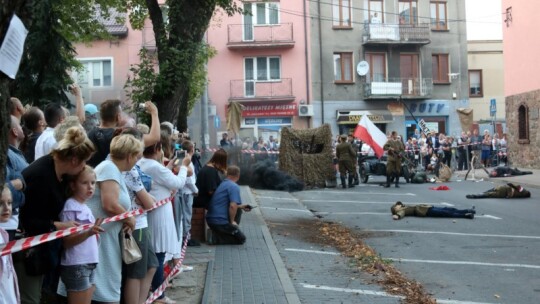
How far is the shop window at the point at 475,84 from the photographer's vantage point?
160 feet

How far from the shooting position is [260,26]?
1633 inches

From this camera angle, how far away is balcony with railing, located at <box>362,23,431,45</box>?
41750mm

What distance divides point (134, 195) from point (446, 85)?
128 feet

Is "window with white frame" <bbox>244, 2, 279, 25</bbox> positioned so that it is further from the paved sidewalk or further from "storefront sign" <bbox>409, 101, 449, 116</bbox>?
the paved sidewalk

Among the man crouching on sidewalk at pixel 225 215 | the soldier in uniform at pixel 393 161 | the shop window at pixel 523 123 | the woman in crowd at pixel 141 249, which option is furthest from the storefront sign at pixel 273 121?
the woman in crowd at pixel 141 249

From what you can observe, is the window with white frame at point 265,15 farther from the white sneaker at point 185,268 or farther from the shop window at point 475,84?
the white sneaker at point 185,268

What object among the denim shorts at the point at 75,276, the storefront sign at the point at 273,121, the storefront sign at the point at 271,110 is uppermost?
the storefront sign at the point at 271,110

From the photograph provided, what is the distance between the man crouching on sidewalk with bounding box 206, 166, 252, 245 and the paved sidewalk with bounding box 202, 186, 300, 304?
168mm

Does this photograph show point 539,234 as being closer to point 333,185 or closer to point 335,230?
point 335,230

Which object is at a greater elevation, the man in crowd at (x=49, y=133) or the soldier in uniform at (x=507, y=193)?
the man in crowd at (x=49, y=133)

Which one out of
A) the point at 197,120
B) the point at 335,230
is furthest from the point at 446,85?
the point at 335,230

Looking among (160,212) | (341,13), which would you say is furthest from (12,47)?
(341,13)

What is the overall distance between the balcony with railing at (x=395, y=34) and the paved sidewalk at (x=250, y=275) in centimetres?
3164

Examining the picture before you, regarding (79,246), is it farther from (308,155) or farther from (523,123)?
(523,123)
